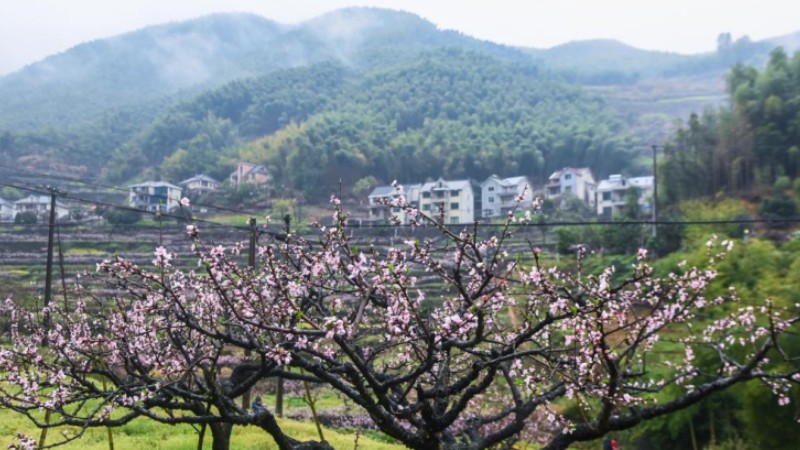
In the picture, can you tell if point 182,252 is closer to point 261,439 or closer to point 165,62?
point 261,439

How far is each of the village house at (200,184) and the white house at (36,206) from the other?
1274cm

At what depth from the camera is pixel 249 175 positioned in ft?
178

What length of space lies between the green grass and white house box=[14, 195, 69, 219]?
98.5 ft

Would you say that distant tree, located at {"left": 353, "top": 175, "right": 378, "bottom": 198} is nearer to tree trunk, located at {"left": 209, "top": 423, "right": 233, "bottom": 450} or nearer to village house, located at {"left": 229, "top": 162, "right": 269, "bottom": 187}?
village house, located at {"left": 229, "top": 162, "right": 269, "bottom": 187}

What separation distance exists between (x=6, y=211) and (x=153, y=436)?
3413cm

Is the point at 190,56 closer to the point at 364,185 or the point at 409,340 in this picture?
the point at 364,185

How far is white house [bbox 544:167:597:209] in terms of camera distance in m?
55.9

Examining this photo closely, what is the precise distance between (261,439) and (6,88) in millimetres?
123269

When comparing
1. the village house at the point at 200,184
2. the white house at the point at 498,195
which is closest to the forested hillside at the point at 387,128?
the village house at the point at 200,184

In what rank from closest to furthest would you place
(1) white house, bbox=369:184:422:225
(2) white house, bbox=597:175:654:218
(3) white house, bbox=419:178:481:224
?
(1) white house, bbox=369:184:422:225, (3) white house, bbox=419:178:481:224, (2) white house, bbox=597:175:654:218

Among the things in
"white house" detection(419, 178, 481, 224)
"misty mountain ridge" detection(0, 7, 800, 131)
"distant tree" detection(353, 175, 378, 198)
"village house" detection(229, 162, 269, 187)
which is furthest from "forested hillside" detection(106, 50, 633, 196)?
"misty mountain ridge" detection(0, 7, 800, 131)

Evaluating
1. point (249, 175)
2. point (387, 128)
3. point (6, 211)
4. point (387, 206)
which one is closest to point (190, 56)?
point (387, 128)

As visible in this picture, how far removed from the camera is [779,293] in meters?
14.1

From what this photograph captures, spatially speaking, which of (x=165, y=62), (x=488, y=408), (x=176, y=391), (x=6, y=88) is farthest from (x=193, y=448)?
(x=165, y=62)
